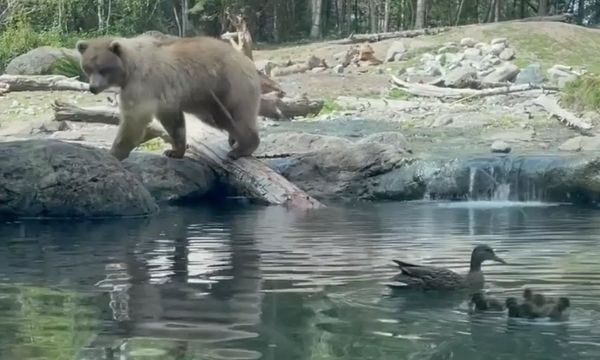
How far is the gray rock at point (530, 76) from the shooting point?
26.0m

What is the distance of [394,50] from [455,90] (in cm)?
673

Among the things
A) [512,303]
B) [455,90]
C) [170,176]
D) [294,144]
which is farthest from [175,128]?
[455,90]

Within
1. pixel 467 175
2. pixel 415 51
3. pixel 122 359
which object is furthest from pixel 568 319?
pixel 415 51

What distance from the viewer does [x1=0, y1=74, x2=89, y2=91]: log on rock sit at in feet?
89.2

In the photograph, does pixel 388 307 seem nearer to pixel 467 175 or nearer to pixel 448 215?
pixel 448 215

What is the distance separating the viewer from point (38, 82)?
27422 mm

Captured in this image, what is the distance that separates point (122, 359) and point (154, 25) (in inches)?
1464

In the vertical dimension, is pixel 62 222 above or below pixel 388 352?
below

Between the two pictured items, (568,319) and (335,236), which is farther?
(335,236)

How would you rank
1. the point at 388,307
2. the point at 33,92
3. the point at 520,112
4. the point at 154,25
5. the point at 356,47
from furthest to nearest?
the point at 154,25
the point at 356,47
the point at 33,92
the point at 520,112
the point at 388,307

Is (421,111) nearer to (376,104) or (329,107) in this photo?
(376,104)

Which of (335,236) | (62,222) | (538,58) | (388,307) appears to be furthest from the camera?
(538,58)

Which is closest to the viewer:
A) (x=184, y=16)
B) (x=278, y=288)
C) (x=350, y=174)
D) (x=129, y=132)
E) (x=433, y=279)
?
(x=433, y=279)

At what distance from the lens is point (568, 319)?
261 inches
